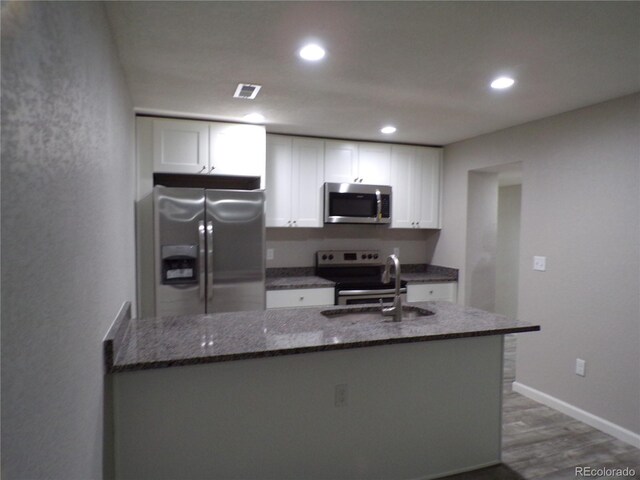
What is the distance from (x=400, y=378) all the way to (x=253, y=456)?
0.83 metres

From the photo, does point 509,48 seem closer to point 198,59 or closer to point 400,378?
point 198,59

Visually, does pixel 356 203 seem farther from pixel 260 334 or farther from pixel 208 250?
pixel 260 334

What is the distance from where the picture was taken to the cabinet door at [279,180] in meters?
3.91

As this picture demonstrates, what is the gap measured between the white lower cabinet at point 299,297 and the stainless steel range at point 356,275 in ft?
0.36

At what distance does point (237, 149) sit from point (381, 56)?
1.82 m

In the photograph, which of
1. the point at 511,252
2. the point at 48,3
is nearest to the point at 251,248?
the point at 48,3

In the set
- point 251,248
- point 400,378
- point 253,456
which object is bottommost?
point 253,456

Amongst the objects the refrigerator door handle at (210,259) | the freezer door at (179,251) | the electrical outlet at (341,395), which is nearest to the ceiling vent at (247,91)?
the freezer door at (179,251)

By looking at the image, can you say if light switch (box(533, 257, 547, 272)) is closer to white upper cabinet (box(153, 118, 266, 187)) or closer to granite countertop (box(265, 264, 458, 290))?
granite countertop (box(265, 264, 458, 290))

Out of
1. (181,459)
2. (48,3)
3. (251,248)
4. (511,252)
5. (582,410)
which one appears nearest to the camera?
(48,3)

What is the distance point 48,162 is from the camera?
2.64 feet

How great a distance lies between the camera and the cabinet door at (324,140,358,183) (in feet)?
13.5

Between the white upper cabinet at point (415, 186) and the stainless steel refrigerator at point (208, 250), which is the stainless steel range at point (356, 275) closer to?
the white upper cabinet at point (415, 186)

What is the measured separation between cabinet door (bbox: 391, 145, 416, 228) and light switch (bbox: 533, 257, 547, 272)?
142 centimetres
